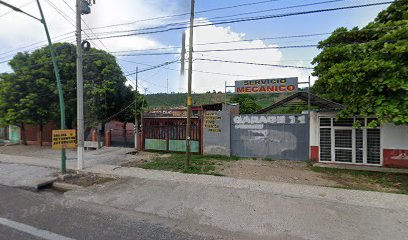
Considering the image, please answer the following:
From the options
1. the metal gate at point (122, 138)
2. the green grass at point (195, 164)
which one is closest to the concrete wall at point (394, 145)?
the green grass at point (195, 164)

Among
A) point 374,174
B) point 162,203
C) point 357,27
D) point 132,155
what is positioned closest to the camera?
point 162,203

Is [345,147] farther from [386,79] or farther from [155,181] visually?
[155,181]

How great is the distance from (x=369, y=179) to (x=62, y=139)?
36.3 feet

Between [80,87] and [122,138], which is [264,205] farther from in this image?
[122,138]

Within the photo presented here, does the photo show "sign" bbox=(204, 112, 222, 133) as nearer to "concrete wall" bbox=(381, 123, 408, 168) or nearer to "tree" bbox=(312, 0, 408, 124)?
"tree" bbox=(312, 0, 408, 124)

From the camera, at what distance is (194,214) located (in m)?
5.10

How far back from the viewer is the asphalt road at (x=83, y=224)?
4.05 meters

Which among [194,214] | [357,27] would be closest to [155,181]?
[194,214]

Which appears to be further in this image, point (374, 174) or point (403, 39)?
point (374, 174)

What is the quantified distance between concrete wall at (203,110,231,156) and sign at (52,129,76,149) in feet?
20.6

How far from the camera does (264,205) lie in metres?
5.56

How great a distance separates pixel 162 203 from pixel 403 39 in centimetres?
869

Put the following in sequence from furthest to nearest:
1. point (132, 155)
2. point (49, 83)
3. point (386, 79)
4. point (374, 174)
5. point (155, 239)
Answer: point (49, 83) < point (132, 155) < point (374, 174) < point (386, 79) < point (155, 239)

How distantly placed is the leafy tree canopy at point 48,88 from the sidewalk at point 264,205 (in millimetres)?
8741
